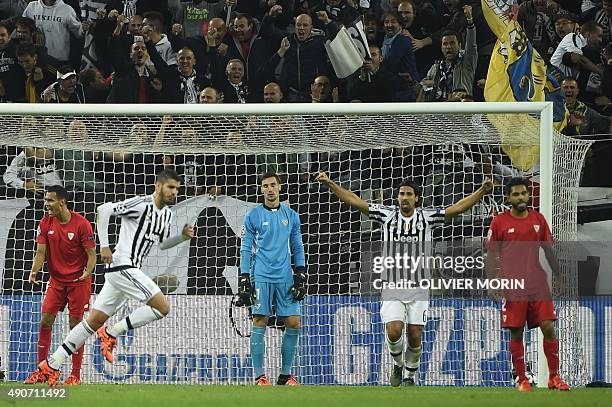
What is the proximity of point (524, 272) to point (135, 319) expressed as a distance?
3.24 metres

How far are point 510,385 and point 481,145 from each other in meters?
2.45

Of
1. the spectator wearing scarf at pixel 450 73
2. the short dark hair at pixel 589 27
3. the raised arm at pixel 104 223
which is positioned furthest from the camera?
the short dark hair at pixel 589 27

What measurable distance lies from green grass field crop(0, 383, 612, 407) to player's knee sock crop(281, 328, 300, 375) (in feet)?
2.70

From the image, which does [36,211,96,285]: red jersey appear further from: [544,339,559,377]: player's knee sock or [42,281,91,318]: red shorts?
[544,339,559,377]: player's knee sock

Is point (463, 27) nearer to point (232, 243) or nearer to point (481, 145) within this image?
point (481, 145)

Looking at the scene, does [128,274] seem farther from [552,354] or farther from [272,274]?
[552,354]

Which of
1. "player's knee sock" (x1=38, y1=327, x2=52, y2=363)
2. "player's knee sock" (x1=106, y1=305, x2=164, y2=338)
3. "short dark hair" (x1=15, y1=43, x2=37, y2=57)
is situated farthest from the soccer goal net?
"short dark hair" (x1=15, y1=43, x2=37, y2=57)

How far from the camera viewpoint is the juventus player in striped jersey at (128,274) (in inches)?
379

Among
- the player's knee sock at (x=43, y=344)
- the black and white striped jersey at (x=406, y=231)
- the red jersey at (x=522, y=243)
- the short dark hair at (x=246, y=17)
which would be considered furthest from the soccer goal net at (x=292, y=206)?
the short dark hair at (x=246, y=17)

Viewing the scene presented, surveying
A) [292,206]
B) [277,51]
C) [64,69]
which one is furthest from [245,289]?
[64,69]

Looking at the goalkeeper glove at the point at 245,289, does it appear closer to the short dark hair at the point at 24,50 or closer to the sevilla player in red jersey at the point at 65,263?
the sevilla player in red jersey at the point at 65,263

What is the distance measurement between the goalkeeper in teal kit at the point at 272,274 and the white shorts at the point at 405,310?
761mm

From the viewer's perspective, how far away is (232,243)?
11953mm

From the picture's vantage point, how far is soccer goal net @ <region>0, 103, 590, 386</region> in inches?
444
